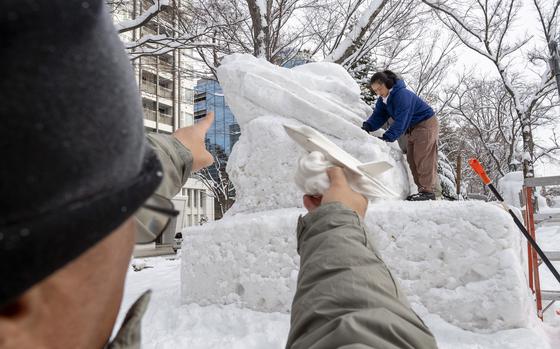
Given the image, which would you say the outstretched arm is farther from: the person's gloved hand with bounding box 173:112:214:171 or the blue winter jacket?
the blue winter jacket

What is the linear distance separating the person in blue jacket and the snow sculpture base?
2.86 ft

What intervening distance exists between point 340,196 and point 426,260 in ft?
6.55

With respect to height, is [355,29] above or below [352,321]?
above

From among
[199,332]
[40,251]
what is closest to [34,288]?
[40,251]

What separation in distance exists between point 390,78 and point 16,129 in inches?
163

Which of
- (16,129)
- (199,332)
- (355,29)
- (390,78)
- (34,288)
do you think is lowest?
(199,332)

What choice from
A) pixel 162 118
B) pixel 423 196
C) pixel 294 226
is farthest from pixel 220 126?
pixel 294 226

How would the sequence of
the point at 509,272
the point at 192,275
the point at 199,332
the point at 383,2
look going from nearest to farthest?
the point at 509,272 < the point at 199,332 < the point at 192,275 < the point at 383,2

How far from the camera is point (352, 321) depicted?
29.5 inches

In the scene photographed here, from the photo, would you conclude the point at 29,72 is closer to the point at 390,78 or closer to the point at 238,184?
the point at 238,184

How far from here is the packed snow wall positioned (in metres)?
2.67

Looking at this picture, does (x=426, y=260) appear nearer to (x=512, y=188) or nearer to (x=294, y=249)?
(x=294, y=249)

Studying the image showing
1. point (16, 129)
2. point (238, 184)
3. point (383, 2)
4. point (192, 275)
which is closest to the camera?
point (16, 129)

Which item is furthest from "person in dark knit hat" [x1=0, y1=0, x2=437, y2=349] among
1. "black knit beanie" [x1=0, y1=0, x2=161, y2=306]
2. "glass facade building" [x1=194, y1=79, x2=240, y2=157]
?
"glass facade building" [x1=194, y1=79, x2=240, y2=157]
